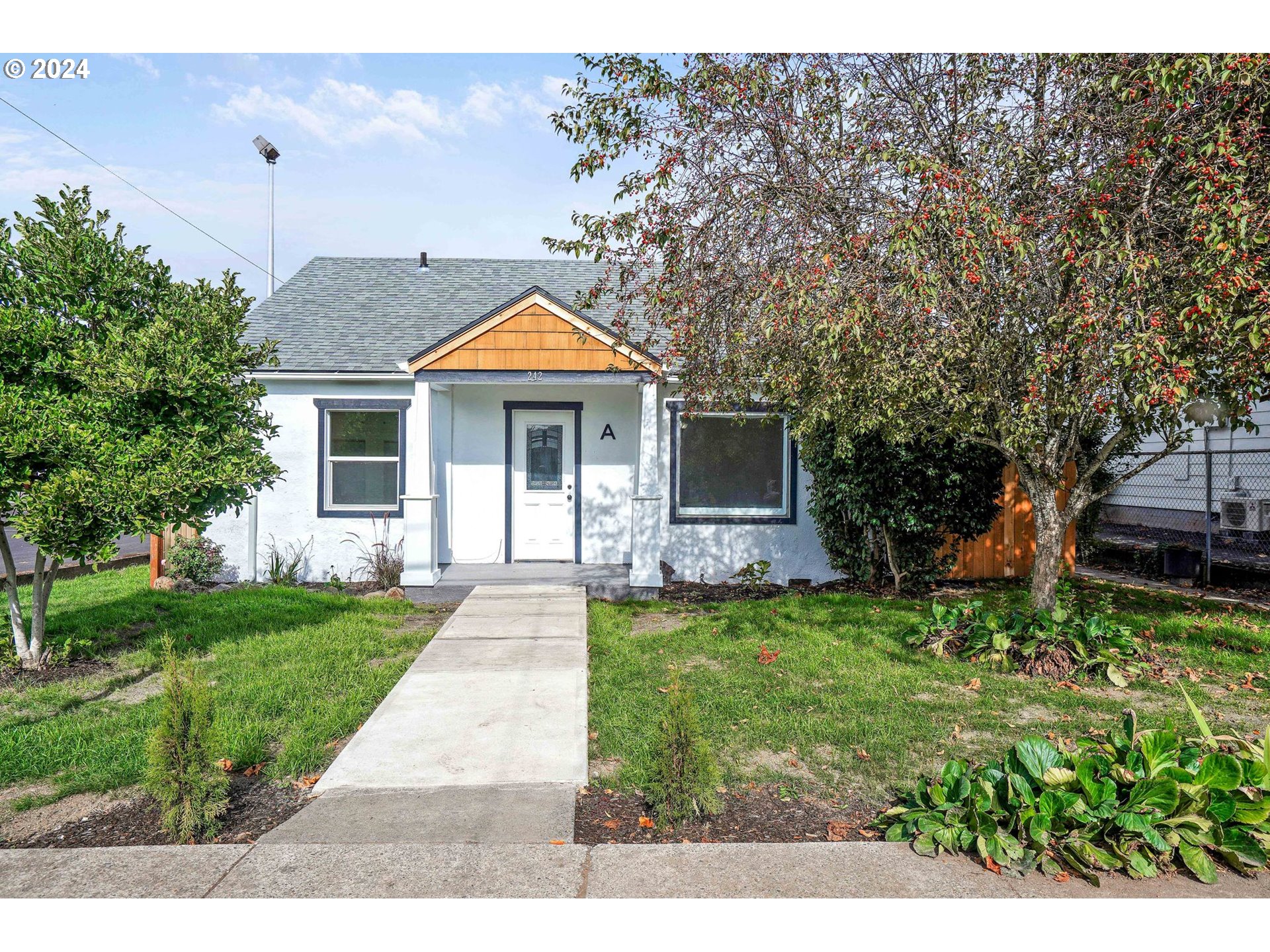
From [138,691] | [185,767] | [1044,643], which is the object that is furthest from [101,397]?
[1044,643]

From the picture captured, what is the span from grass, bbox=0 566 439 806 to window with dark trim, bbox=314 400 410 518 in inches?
58.6

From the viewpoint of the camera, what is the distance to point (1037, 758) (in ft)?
10.4

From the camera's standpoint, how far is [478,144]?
6.61 meters

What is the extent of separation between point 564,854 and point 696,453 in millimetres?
7663

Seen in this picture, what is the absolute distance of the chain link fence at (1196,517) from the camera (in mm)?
9602

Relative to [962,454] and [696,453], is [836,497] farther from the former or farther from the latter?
[696,453]

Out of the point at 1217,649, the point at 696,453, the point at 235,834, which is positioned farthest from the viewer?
the point at 696,453

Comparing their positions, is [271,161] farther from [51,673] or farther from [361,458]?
[51,673]

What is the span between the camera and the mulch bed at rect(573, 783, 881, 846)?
10.9ft

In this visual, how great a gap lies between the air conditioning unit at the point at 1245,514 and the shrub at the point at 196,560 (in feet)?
44.6

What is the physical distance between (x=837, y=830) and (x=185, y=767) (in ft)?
9.59

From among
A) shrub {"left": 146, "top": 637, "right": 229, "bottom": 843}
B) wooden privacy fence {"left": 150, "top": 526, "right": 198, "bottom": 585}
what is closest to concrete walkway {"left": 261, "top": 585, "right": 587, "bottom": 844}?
shrub {"left": 146, "top": 637, "right": 229, "bottom": 843}

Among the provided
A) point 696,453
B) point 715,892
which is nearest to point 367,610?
point 696,453

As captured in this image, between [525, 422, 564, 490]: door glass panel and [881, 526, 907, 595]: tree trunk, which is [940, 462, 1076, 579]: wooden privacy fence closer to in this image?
[881, 526, 907, 595]: tree trunk
